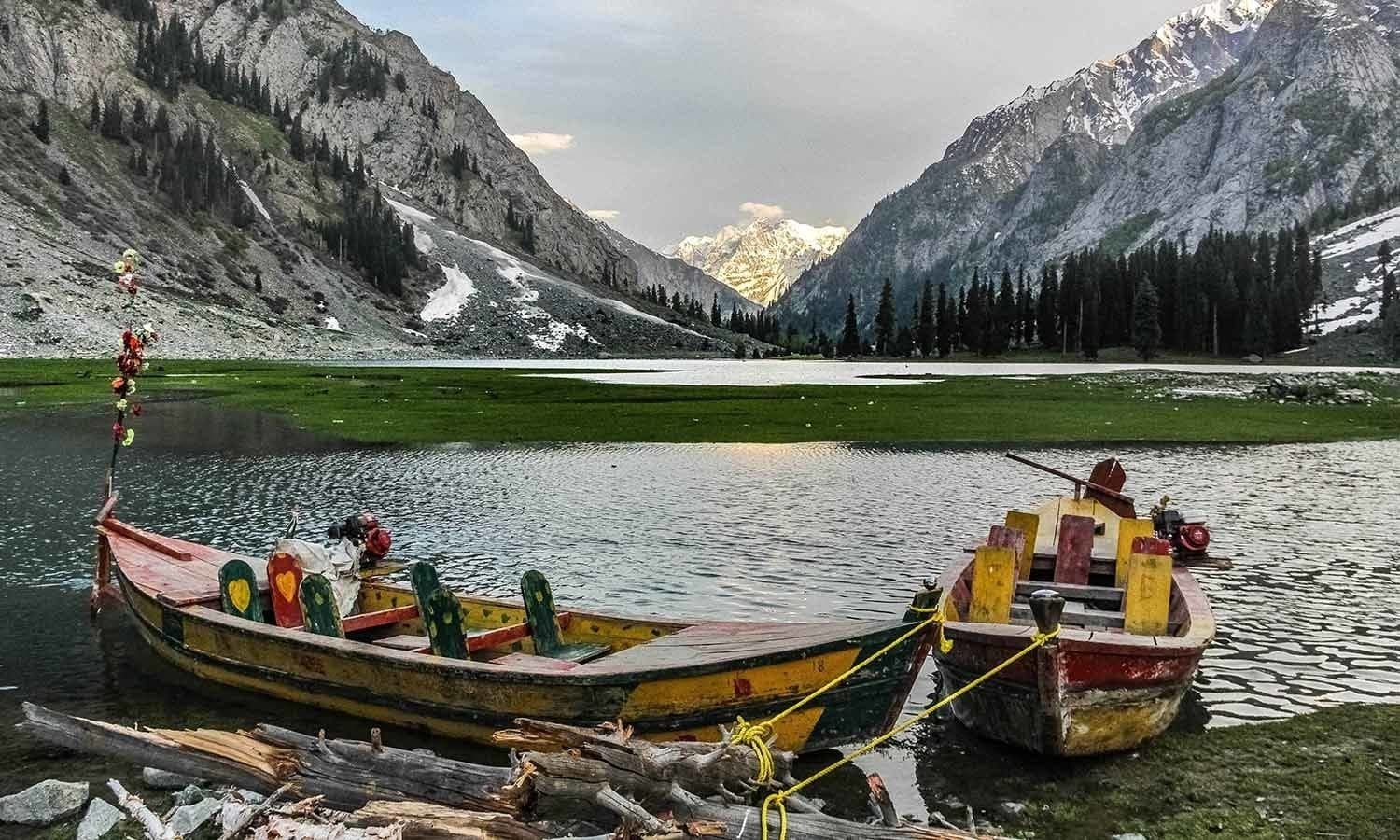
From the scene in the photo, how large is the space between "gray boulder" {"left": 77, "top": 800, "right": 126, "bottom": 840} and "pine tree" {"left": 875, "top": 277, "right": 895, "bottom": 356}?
184039 mm

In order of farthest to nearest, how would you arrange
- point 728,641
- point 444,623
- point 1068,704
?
point 444,623, point 728,641, point 1068,704

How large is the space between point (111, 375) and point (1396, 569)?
9083 centimetres

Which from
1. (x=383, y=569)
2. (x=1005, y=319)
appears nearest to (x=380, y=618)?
(x=383, y=569)

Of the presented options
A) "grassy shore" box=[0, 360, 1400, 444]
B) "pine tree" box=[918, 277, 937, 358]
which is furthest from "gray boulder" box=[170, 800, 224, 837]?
"pine tree" box=[918, 277, 937, 358]

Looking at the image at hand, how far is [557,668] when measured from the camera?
11.3 meters

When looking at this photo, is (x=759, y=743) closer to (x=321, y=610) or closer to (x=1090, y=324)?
(x=321, y=610)

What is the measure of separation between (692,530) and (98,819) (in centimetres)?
1754

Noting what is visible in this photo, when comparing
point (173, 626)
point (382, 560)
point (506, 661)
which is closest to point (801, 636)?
point (506, 661)

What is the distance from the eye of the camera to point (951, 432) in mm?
49375

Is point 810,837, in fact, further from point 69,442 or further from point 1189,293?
point 1189,293

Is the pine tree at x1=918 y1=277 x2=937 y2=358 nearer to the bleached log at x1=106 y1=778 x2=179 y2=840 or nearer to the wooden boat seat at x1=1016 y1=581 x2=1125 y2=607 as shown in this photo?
the wooden boat seat at x1=1016 y1=581 x2=1125 y2=607

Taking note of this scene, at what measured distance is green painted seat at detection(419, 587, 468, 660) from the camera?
12.9 meters

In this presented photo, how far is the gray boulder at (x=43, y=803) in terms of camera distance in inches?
371

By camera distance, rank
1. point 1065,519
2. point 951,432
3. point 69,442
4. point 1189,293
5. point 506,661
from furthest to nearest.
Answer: point 1189,293 → point 951,432 → point 69,442 → point 1065,519 → point 506,661
